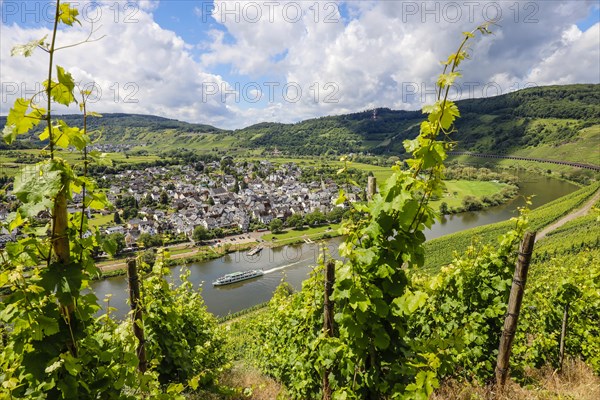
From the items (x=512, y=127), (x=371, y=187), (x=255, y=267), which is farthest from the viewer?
(x=512, y=127)

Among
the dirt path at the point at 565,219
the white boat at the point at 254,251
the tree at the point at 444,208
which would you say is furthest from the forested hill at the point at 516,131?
the white boat at the point at 254,251

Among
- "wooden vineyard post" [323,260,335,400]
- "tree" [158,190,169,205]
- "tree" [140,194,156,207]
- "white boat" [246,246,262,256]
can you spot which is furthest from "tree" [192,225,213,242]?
"wooden vineyard post" [323,260,335,400]

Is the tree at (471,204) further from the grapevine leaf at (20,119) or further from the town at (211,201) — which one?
the grapevine leaf at (20,119)

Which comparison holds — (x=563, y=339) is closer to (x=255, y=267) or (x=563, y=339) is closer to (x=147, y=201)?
(x=255, y=267)

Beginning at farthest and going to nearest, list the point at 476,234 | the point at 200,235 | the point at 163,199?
the point at 163,199
the point at 200,235
the point at 476,234

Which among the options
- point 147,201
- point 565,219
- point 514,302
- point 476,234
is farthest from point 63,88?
point 147,201
